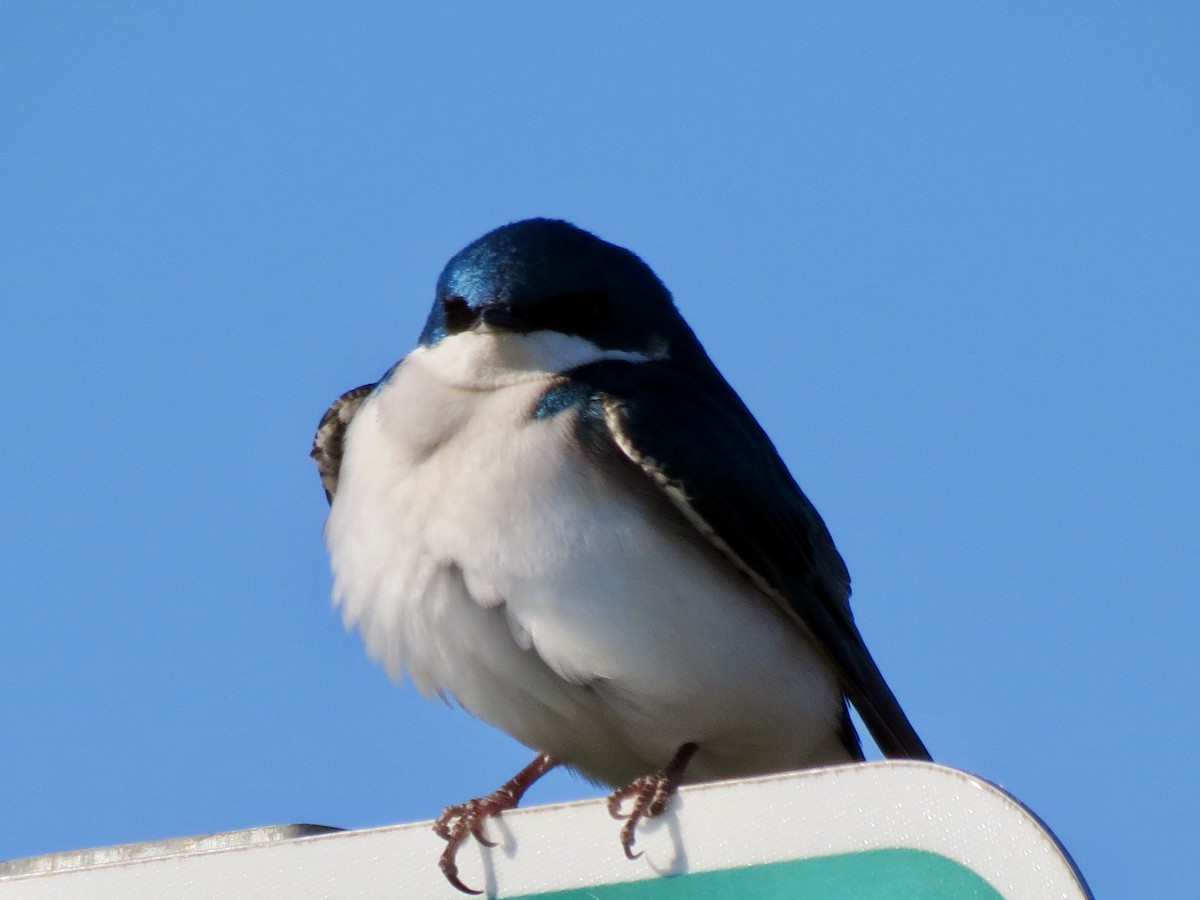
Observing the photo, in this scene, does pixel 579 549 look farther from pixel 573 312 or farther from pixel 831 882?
pixel 831 882

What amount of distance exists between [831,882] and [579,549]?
1.23 metres

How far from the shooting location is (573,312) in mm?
3408

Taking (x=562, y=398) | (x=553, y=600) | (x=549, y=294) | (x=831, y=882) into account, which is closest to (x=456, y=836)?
(x=831, y=882)

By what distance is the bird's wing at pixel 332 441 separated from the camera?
3.47 metres

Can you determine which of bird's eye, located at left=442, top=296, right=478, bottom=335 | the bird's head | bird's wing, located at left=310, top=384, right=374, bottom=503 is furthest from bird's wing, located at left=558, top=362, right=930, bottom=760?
bird's wing, located at left=310, top=384, right=374, bottom=503

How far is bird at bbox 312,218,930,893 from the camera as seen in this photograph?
2.81 meters

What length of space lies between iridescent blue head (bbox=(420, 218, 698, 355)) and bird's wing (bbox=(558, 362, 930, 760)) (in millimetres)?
132

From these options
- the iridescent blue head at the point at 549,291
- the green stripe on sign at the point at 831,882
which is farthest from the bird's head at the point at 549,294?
the green stripe on sign at the point at 831,882

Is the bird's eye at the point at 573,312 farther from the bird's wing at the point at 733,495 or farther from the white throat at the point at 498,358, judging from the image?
the bird's wing at the point at 733,495

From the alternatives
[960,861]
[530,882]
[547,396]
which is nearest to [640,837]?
[530,882]

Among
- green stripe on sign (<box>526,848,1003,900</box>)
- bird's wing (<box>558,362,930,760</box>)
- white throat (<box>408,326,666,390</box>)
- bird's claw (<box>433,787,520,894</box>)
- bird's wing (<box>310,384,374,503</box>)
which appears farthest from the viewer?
bird's wing (<box>310,384,374,503</box>)

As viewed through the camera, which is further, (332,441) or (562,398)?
(332,441)

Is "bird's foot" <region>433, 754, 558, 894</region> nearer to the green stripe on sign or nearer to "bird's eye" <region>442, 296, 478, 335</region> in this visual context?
the green stripe on sign

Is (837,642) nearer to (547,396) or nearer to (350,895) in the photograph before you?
(547,396)
